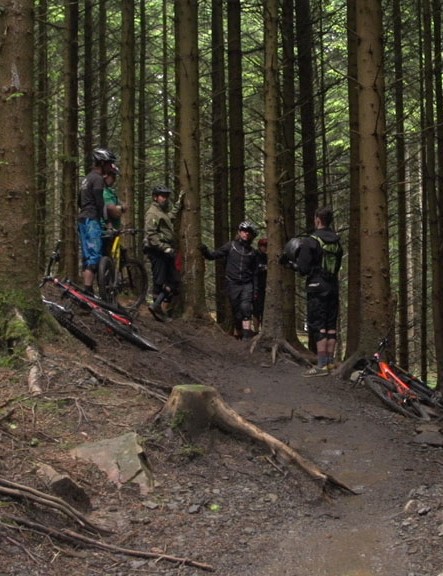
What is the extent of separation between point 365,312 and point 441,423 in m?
2.06

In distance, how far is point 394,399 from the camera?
8594 millimetres

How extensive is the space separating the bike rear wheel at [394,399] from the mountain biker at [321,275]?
1.02 meters

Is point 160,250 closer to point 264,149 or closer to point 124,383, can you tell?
point 264,149

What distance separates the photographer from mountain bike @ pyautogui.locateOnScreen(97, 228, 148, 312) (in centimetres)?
979

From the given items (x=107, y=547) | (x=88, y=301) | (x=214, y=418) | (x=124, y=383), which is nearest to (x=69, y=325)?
(x=124, y=383)

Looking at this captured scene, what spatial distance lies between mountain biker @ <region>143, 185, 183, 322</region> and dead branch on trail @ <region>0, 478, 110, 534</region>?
24.3 ft

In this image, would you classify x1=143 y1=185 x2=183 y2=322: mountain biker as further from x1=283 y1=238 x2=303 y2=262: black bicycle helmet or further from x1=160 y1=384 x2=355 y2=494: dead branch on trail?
x1=160 y1=384 x2=355 y2=494: dead branch on trail

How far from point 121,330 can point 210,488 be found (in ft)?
13.2

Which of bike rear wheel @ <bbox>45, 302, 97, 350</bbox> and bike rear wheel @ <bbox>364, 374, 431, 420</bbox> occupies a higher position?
bike rear wheel @ <bbox>45, 302, 97, 350</bbox>

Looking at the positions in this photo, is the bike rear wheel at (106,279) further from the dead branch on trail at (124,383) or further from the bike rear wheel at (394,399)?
the bike rear wheel at (394,399)

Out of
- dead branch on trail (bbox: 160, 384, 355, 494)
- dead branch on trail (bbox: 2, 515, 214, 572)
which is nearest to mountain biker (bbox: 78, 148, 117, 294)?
dead branch on trail (bbox: 160, 384, 355, 494)

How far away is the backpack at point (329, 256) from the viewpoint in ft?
32.3

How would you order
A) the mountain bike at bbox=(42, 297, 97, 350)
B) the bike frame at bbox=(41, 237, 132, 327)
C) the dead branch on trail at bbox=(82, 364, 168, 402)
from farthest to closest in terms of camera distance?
the bike frame at bbox=(41, 237, 132, 327) < the mountain bike at bbox=(42, 297, 97, 350) < the dead branch on trail at bbox=(82, 364, 168, 402)

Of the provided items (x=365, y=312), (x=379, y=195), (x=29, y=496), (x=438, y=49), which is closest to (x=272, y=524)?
(x=29, y=496)
